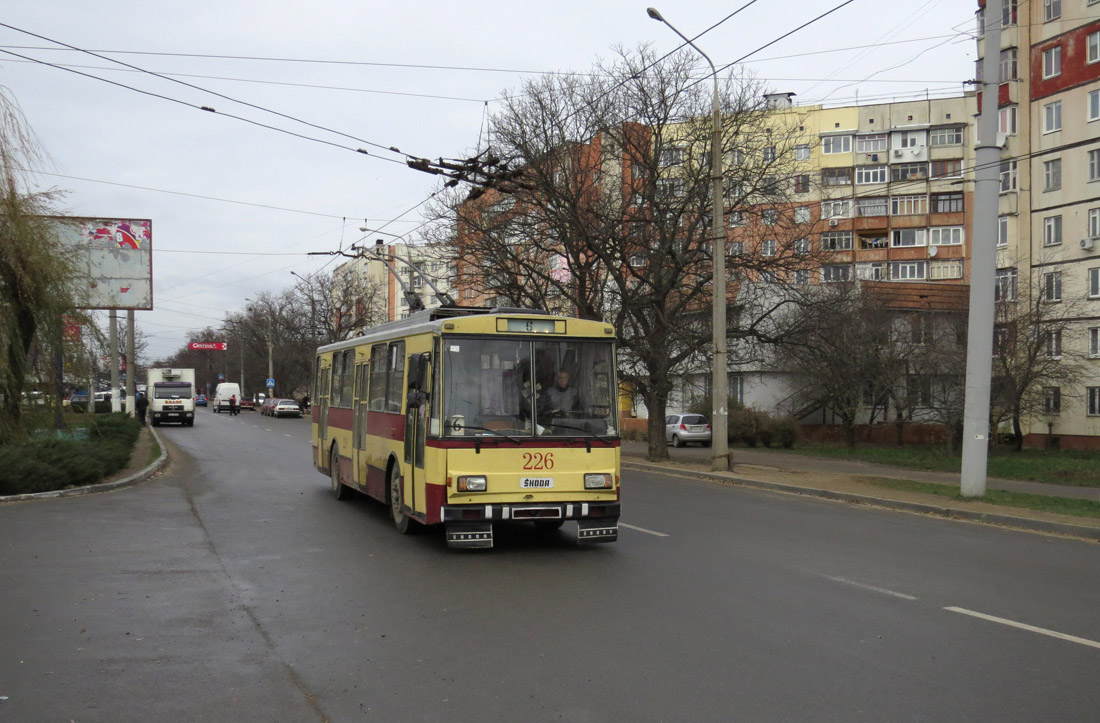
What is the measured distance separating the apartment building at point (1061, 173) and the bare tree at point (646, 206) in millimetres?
18154

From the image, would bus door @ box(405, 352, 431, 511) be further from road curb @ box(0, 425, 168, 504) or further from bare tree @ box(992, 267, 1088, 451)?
bare tree @ box(992, 267, 1088, 451)

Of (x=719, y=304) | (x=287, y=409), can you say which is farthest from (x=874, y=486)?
(x=287, y=409)

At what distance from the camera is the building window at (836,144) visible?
70188 mm

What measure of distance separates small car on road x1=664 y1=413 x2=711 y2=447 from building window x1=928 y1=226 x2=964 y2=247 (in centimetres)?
3255

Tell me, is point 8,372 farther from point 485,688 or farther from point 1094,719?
point 1094,719

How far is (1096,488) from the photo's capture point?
23.6 m

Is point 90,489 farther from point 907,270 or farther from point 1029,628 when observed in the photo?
point 907,270

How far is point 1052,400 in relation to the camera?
3956 cm

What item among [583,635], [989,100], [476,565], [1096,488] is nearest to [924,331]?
[1096,488]

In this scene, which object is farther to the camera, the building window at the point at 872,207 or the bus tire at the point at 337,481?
the building window at the point at 872,207

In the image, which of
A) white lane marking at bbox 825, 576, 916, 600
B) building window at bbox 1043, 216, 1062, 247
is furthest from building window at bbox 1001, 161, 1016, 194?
white lane marking at bbox 825, 576, 916, 600

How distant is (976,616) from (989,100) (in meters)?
12.4

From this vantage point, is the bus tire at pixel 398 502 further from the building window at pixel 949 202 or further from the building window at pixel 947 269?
the building window at pixel 949 202

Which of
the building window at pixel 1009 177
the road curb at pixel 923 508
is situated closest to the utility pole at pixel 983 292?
the road curb at pixel 923 508
